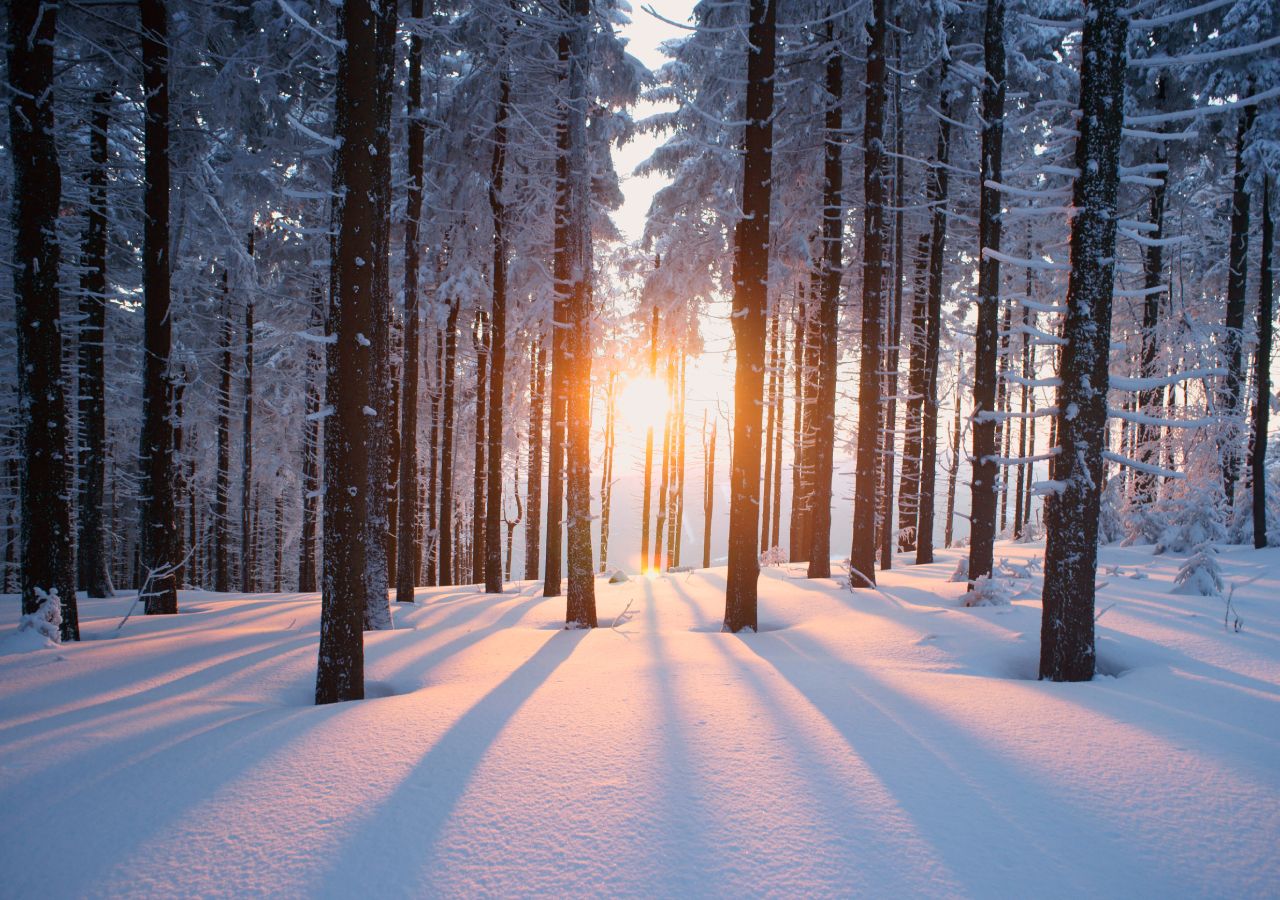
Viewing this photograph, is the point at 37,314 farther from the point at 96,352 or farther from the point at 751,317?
the point at 751,317

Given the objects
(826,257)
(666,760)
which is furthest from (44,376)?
(826,257)

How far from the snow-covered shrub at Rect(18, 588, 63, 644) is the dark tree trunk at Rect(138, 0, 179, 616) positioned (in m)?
2.04

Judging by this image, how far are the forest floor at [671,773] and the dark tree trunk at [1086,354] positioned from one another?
60 centimetres

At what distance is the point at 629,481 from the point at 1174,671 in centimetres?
9146

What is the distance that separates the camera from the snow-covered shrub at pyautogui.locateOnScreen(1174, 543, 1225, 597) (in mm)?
7902

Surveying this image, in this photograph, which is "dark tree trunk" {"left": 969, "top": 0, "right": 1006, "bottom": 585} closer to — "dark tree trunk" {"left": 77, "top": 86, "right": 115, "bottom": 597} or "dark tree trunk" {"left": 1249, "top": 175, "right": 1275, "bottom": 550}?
"dark tree trunk" {"left": 1249, "top": 175, "right": 1275, "bottom": 550}

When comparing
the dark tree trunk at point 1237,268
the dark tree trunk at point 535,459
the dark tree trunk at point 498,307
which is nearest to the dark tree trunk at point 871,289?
the dark tree trunk at point 498,307

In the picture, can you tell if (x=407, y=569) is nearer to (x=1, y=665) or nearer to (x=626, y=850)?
(x=1, y=665)

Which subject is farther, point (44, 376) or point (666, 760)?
point (44, 376)

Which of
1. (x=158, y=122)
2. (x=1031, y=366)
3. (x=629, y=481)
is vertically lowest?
(x=629, y=481)

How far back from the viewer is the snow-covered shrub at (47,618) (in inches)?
285

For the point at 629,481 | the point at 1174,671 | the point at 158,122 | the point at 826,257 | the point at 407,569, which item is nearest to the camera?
the point at 1174,671

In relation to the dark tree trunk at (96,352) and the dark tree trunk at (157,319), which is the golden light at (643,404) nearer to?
the dark tree trunk at (157,319)

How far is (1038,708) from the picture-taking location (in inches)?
164
